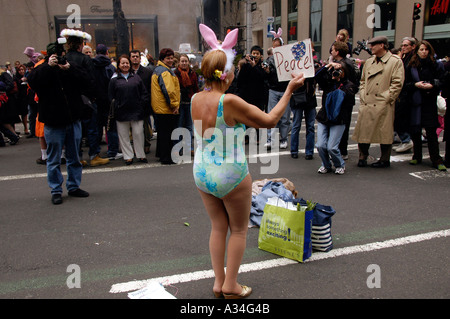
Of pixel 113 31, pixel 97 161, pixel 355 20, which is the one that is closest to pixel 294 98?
pixel 97 161

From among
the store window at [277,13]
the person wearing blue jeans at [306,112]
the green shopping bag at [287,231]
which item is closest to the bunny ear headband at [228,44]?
the green shopping bag at [287,231]

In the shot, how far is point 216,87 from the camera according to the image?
8.59 ft

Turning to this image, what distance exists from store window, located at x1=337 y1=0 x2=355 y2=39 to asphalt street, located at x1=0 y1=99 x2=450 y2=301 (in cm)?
2231

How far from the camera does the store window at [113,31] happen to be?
26625 millimetres

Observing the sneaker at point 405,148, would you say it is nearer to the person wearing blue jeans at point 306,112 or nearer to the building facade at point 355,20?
the person wearing blue jeans at point 306,112

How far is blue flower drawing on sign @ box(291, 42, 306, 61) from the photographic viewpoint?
3529 mm

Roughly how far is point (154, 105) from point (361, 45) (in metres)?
4.19

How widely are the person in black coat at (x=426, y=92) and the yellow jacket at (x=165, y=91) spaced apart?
3972mm

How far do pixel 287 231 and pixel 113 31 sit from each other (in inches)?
1057

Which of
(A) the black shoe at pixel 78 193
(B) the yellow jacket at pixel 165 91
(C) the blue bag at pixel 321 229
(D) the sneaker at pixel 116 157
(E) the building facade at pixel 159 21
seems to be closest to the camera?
(C) the blue bag at pixel 321 229

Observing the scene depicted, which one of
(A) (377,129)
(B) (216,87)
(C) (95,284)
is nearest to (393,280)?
(B) (216,87)

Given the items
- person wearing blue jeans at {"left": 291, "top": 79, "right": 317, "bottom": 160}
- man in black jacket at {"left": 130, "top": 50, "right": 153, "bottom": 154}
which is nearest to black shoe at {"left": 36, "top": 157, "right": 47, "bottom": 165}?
man in black jacket at {"left": 130, "top": 50, "right": 153, "bottom": 154}

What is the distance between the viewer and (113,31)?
2705 cm

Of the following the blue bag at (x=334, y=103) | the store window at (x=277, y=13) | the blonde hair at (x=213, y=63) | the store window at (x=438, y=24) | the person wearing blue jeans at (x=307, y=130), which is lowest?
the person wearing blue jeans at (x=307, y=130)
